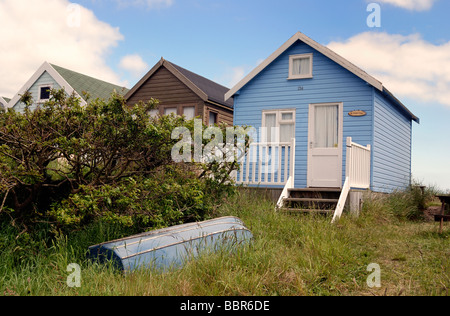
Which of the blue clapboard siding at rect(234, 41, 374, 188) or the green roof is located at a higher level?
the green roof

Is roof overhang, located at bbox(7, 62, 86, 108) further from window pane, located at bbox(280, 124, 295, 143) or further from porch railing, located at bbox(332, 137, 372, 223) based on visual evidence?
porch railing, located at bbox(332, 137, 372, 223)

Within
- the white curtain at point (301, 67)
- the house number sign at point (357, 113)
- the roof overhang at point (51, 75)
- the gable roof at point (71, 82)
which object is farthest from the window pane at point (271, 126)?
the roof overhang at point (51, 75)

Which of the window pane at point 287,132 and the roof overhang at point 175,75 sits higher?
the roof overhang at point 175,75

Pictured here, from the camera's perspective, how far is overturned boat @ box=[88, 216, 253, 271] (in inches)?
185

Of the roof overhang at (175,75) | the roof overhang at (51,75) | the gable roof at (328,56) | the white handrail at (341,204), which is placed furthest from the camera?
the roof overhang at (51,75)

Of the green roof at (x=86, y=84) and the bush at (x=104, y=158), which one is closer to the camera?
the bush at (x=104, y=158)

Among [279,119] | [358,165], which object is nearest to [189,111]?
[279,119]

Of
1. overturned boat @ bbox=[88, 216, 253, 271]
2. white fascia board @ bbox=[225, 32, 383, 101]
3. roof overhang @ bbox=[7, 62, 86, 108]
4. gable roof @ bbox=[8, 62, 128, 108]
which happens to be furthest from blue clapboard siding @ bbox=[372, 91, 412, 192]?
roof overhang @ bbox=[7, 62, 86, 108]

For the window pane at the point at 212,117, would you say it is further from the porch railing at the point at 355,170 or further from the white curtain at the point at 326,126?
the porch railing at the point at 355,170

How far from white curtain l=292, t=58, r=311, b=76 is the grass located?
23.9 ft

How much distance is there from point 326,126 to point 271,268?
9097 millimetres

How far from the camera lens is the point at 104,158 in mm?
6676

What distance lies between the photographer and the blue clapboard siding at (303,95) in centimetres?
1252

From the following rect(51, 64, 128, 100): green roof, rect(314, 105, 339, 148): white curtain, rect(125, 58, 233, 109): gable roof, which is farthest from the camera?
rect(51, 64, 128, 100): green roof
